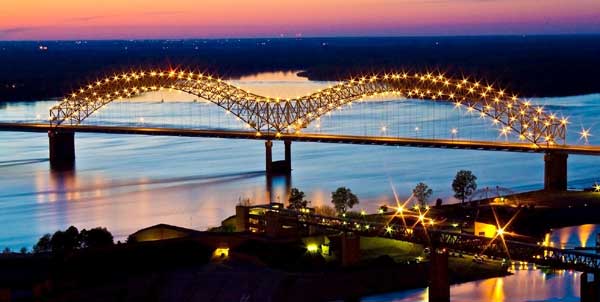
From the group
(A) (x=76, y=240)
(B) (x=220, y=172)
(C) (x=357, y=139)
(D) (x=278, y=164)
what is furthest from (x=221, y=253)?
(D) (x=278, y=164)

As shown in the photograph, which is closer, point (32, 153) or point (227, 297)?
point (227, 297)

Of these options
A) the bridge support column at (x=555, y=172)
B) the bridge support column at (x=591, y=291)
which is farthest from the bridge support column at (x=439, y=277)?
the bridge support column at (x=555, y=172)

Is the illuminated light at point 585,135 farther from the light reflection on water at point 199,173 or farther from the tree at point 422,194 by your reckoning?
the tree at point 422,194

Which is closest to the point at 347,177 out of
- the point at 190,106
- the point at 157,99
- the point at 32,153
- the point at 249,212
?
the point at 249,212

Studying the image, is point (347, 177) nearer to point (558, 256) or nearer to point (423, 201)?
point (423, 201)

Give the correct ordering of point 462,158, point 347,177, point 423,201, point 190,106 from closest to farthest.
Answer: point 423,201
point 347,177
point 462,158
point 190,106

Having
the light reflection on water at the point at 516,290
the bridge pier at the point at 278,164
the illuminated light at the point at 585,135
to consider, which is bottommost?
the light reflection on water at the point at 516,290

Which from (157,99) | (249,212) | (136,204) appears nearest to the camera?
(249,212)
